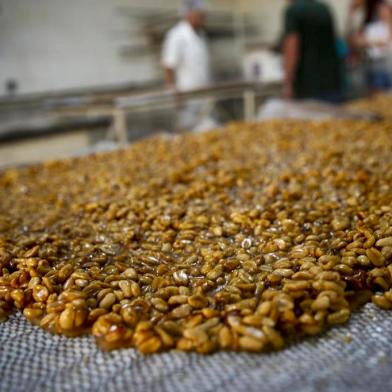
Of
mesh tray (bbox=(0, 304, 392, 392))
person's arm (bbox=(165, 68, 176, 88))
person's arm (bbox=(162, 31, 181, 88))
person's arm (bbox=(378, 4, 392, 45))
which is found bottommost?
mesh tray (bbox=(0, 304, 392, 392))

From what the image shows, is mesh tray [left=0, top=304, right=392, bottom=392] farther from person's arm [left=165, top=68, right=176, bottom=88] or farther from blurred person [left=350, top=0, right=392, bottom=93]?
blurred person [left=350, top=0, right=392, bottom=93]

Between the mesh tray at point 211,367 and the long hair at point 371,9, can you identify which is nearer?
the mesh tray at point 211,367

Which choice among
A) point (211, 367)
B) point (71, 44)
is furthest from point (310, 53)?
point (211, 367)

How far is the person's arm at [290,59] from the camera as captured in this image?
3688 mm

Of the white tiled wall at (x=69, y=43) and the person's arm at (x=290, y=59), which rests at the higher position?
the white tiled wall at (x=69, y=43)

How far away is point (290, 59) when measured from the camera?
3.76m

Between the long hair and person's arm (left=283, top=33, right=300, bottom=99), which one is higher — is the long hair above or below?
above

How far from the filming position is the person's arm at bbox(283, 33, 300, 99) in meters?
3.69

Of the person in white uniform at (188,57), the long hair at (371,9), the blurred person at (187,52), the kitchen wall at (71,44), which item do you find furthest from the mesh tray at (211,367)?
the kitchen wall at (71,44)

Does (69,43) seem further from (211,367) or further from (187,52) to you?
(211,367)

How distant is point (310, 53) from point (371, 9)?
5.47 feet

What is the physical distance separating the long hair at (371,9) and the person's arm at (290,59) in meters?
1.78

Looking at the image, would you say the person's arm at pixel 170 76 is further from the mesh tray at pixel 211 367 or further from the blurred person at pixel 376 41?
the mesh tray at pixel 211 367

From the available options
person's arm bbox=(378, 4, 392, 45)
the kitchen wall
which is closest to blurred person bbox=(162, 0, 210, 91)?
the kitchen wall
